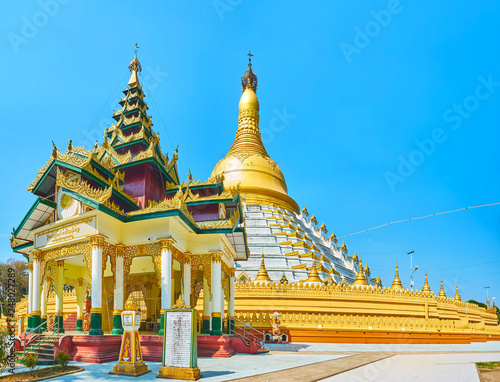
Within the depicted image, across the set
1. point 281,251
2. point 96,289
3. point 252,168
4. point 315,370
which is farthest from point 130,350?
point 252,168

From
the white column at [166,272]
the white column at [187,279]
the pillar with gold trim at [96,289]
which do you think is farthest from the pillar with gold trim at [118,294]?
the white column at [187,279]

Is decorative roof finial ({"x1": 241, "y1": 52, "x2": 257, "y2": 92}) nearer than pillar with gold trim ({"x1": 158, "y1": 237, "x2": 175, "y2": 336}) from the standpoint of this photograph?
No

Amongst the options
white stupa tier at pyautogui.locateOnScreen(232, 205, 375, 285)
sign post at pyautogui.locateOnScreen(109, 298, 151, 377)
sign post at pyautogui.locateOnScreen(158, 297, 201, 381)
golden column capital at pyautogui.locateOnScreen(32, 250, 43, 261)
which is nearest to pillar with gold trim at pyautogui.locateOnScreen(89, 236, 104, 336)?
sign post at pyautogui.locateOnScreen(109, 298, 151, 377)

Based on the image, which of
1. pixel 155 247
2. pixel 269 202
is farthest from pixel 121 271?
pixel 269 202

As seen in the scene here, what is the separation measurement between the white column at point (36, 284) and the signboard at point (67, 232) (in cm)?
48

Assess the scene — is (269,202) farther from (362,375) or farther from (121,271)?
(362,375)

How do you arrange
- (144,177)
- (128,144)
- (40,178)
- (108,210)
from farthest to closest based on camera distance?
1. (128,144)
2. (144,177)
3. (40,178)
4. (108,210)

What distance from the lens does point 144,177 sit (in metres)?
19.7

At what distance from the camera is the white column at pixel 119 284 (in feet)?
52.5

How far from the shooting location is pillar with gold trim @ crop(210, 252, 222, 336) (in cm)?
1822

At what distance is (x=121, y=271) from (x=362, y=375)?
375 inches

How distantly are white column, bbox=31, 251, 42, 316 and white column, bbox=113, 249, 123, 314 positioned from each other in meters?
3.97

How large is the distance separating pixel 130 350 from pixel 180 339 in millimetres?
1575

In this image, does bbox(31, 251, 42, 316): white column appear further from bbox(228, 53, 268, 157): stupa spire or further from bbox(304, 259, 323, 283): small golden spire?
bbox(228, 53, 268, 157): stupa spire
